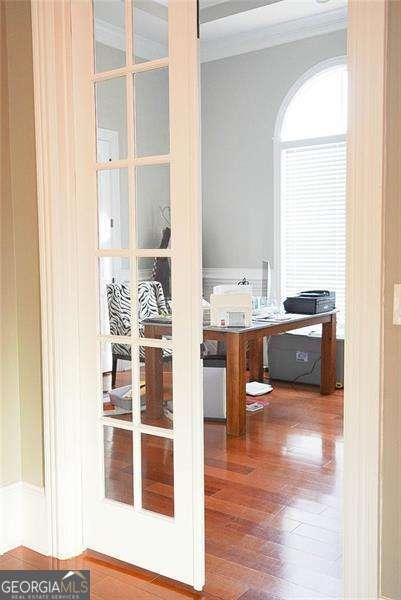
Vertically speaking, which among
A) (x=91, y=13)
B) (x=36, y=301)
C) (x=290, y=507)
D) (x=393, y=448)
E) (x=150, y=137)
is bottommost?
(x=290, y=507)

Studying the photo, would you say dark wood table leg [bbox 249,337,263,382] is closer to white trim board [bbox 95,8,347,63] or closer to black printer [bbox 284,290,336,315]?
black printer [bbox 284,290,336,315]

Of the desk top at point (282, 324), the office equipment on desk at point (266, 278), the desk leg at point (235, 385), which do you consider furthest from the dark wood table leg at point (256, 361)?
the desk leg at point (235, 385)

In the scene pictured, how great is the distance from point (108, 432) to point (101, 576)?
0.55 m

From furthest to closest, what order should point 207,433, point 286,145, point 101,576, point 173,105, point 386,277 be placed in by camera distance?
point 286,145 → point 207,433 → point 101,576 → point 173,105 → point 386,277

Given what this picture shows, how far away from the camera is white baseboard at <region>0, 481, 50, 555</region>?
2533 millimetres

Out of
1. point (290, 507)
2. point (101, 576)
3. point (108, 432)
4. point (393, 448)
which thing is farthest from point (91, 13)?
point (290, 507)

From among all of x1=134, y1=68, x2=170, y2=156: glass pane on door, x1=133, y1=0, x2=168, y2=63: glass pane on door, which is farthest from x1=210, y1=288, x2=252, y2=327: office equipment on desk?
x1=133, y1=0, x2=168, y2=63: glass pane on door

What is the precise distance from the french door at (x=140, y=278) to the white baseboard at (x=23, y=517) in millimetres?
192

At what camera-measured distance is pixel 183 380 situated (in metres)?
2.21

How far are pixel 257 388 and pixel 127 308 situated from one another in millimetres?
3125

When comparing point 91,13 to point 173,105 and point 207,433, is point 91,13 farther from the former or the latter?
point 207,433

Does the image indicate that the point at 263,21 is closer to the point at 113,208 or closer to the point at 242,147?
the point at 242,147

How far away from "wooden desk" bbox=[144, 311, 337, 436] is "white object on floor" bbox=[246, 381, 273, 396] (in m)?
0.26

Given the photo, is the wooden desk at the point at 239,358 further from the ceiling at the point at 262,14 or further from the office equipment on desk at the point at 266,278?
the ceiling at the point at 262,14
